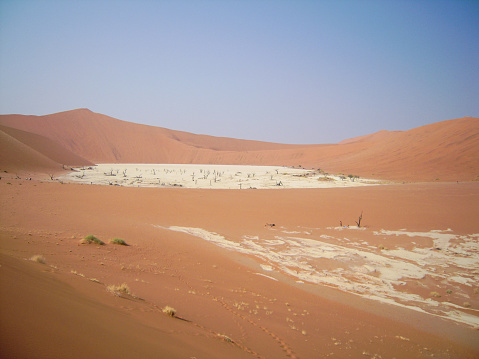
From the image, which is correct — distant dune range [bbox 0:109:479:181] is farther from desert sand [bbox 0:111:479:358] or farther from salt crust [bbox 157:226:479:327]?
salt crust [bbox 157:226:479:327]

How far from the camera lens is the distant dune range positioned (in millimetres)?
35741

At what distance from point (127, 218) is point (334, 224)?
1043 centimetres

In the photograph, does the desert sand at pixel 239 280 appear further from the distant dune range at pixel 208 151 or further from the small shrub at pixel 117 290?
the distant dune range at pixel 208 151

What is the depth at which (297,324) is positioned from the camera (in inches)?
220

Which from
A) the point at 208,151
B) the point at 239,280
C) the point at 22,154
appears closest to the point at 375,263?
the point at 239,280

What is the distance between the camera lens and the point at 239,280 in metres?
7.70

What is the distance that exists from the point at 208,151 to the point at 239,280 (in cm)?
7715

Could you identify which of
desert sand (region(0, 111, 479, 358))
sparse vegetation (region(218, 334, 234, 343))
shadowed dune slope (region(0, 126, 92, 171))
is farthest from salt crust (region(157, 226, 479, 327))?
shadowed dune slope (region(0, 126, 92, 171))

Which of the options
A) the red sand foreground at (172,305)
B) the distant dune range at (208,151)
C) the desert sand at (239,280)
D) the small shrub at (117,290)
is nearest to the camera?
the red sand foreground at (172,305)

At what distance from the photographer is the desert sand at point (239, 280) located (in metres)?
3.34

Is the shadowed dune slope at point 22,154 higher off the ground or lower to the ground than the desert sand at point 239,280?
higher

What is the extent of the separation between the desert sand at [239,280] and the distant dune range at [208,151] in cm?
2066

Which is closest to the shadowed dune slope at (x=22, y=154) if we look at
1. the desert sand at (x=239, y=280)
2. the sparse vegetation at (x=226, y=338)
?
the desert sand at (x=239, y=280)

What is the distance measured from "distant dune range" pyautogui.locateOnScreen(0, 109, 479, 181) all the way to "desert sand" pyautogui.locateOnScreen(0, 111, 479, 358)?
67.8 feet
